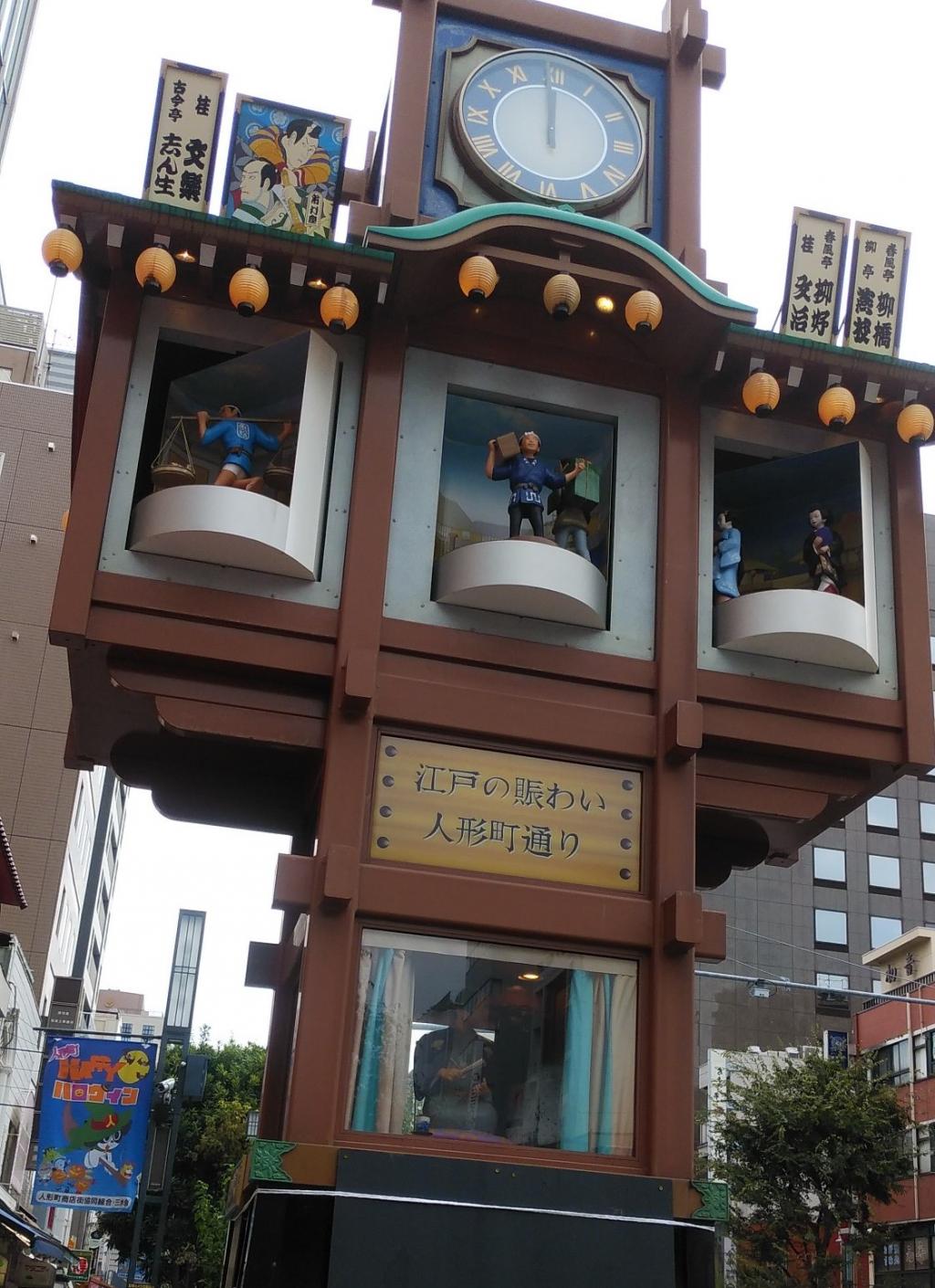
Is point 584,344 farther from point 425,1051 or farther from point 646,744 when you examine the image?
point 425,1051

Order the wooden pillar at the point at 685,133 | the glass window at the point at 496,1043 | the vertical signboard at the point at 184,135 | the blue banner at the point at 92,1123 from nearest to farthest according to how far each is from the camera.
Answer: the glass window at the point at 496,1043, the vertical signboard at the point at 184,135, the wooden pillar at the point at 685,133, the blue banner at the point at 92,1123

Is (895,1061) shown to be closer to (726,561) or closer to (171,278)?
(726,561)

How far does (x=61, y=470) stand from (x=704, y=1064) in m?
37.6

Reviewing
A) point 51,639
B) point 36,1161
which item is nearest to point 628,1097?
point 51,639

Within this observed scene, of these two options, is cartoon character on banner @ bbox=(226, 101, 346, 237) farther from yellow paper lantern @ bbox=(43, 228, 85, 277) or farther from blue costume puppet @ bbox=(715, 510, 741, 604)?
blue costume puppet @ bbox=(715, 510, 741, 604)

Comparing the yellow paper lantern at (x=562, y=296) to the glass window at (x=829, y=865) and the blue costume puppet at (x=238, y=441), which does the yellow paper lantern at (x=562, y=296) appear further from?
the glass window at (x=829, y=865)

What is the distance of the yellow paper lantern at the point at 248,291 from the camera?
1332 cm

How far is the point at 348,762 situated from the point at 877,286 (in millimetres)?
7631

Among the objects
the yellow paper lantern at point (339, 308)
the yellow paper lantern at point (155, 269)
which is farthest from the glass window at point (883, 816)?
the yellow paper lantern at point (155, 269)

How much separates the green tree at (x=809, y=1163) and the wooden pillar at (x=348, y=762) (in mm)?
24172

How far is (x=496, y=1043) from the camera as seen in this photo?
497 inches

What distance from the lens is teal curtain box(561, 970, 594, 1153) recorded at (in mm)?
12438

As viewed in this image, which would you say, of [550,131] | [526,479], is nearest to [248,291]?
[526,479]

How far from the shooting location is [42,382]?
61062mm
